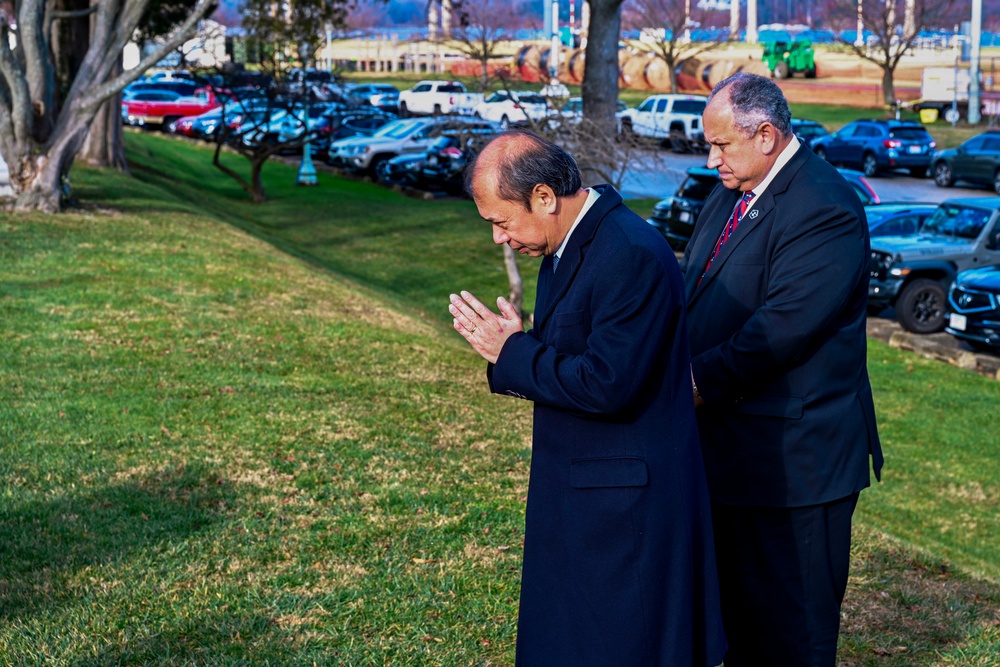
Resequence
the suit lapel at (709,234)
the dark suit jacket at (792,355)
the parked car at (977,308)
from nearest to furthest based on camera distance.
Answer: the dark suit jacket at (792,355)
the suit lapel at (709,234)
the parked car at (977,308)

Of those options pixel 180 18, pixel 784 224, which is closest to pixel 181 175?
pixel 180 18

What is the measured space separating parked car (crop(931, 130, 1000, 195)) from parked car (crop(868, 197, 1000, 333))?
1542 cm

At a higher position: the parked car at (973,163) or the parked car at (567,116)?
the parked car at (567,116)

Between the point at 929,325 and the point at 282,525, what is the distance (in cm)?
1236

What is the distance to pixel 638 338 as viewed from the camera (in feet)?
9.14

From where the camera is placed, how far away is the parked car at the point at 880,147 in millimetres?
34750

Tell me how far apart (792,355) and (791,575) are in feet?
2.22

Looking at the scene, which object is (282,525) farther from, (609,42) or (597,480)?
(609,42)

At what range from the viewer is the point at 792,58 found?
65.9 metres

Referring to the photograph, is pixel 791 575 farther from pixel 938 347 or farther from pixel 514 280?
pixel 938 347

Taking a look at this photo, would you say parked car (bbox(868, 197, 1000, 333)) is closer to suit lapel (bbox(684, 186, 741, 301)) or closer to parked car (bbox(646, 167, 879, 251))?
parked car (bbox(646, 167, 879, 251))

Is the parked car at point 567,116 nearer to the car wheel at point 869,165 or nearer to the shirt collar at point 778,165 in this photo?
the shirt collar at point 778,165

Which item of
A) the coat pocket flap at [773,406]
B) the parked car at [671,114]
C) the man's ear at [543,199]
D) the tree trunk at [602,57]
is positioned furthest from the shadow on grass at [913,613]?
the parked car at [671,114]

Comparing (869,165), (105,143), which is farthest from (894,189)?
(105,143)
